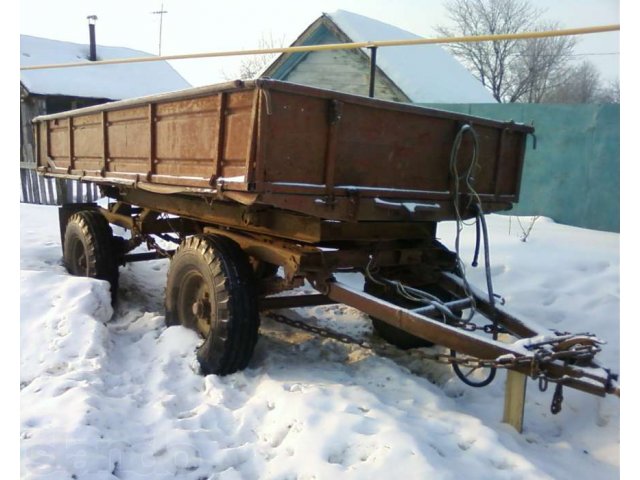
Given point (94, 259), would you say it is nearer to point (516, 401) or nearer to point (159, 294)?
point (159, 294)

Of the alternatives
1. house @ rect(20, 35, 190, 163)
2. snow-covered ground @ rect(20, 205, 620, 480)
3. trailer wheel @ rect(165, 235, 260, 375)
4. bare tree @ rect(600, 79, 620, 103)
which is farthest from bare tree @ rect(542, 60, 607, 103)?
house @ rect(20, 35, 190, 163)

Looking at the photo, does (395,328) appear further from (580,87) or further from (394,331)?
(580,87)

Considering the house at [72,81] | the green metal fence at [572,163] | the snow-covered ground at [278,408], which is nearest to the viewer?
the snow-covered ground at [278,408]

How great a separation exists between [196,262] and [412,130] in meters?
1.83

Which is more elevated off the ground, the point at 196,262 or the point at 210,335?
the point at 196,262

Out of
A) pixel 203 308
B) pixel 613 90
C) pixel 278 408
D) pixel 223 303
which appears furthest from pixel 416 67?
pixel 278 408

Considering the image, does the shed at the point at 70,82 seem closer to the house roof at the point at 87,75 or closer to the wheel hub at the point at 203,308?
the house roof at the point at 87,75

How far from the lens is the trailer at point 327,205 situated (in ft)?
10.4

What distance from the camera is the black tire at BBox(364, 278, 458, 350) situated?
4.53 m

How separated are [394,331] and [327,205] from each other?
1785mm

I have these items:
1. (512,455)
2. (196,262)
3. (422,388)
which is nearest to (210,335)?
(196,262)

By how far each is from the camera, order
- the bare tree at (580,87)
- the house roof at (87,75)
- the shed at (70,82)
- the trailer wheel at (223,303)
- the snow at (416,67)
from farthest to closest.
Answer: the house roof at (87,75)
the shed at (70,82)
the snow at (416,67)
the bare tree at (580,87)
the trailer wheel at (223,303)

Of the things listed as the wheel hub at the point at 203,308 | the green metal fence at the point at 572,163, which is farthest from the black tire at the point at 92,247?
the green metal fence at the point at 572,163

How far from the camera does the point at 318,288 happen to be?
3.82 meters
